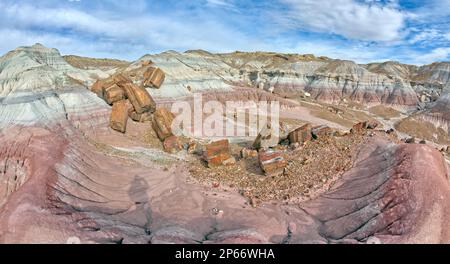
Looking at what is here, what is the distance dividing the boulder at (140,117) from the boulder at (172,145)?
363 centimetres

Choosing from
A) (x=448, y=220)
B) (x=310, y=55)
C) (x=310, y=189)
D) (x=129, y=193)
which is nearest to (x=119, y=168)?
(x=129, y=193)

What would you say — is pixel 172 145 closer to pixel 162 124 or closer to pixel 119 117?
pixel 162 124

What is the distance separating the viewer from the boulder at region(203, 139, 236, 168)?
60.2 ft

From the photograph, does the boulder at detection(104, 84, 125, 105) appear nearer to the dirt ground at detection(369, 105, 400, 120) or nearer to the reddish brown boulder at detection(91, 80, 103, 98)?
the reddish brown boulder at detection(91, 80, 103, 98)

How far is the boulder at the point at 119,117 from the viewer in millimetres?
22734

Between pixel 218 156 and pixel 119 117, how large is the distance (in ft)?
28.2

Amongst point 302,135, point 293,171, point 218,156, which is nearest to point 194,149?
point 218,156

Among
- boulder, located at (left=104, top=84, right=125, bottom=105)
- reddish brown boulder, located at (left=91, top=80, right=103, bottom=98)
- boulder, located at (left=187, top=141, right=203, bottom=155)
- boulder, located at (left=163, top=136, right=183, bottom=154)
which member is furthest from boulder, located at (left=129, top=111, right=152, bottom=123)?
boulder, located at (left=187, top=141, right=203, bottom=155)

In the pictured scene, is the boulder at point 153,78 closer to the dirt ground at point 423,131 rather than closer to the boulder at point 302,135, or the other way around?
the boulder at point 302,135

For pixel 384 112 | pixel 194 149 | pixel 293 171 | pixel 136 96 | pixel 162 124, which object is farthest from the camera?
pixel 384 112

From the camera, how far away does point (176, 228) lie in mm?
11242

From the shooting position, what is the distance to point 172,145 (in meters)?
22.2
